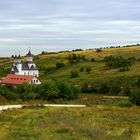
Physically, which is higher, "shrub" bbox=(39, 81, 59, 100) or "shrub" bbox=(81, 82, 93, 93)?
"shrub" bbox=(39, 81, 59, 100)

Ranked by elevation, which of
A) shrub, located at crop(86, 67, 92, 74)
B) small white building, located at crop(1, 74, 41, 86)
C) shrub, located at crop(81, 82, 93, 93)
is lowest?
shrub, located at crop(81, 82, 93, 93)

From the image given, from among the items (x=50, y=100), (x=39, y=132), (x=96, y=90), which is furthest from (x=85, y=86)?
(x=39, y=132)

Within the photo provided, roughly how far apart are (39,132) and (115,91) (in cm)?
6974

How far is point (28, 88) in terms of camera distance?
73.7m

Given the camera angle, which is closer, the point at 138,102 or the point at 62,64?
the point at 138,102

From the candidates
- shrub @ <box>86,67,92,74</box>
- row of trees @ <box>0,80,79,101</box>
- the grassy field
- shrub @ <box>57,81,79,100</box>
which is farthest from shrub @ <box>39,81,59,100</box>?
shrub @ <box>86,67,92,74</box>

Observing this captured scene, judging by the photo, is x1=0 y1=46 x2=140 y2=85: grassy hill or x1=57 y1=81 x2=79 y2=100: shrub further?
x1=0 y1=46 x2=140 y2=85: grassy hill

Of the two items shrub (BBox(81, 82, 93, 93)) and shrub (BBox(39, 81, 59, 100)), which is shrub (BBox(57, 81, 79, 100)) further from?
shrub (BBox(81, 82, 93, 93))

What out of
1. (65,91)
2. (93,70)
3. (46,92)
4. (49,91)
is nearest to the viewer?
(49,91)

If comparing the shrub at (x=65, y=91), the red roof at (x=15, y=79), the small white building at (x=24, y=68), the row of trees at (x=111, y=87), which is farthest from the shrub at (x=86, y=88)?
the small white building at (x=24, y=68)

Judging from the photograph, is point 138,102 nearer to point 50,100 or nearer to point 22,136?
point 50,100

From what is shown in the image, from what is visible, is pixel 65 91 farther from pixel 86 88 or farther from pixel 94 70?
pixel 94 70

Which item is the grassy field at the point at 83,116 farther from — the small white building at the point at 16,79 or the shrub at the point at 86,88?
the small white building at the point at 16,79

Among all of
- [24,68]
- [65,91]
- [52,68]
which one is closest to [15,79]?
[24,68]
